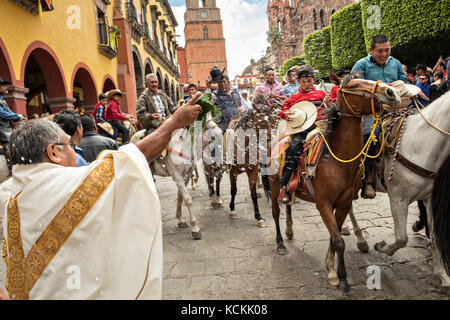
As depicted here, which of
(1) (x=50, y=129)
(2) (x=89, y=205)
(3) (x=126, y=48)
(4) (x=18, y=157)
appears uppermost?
(3) (x=126, y=48)

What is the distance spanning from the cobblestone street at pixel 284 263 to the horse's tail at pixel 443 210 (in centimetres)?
46

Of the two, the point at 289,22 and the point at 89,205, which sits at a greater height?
the point at 289,22

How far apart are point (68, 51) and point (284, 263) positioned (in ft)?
32.9

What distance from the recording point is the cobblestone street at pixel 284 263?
9.64 ft

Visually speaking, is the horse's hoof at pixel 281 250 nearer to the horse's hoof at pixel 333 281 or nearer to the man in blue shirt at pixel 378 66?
the horse's hoof at pixel 333 281

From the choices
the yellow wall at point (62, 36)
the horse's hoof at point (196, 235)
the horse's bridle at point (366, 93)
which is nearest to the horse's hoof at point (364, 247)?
the horse's bridle at point (366, 93)

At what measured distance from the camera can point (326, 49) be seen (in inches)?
1001

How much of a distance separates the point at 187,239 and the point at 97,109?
5121mm

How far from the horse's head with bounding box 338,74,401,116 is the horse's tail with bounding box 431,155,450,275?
0.70 meters

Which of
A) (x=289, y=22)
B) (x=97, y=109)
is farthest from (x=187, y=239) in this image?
(x=289, y=22)

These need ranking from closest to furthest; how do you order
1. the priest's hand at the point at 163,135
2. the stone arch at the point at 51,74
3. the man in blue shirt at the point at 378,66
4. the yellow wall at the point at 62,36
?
the priest's hand at the point at 163,135, the man in blue shirt at the point at 378,66, the yellow wall at the point at 62,36, the stone arch at the point at 51,74

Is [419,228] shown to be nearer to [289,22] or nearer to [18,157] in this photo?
[18,157]

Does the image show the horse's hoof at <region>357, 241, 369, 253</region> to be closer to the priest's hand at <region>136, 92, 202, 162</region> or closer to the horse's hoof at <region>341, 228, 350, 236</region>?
the horse's hoof at <region>341, 228, 350, 236</region>
